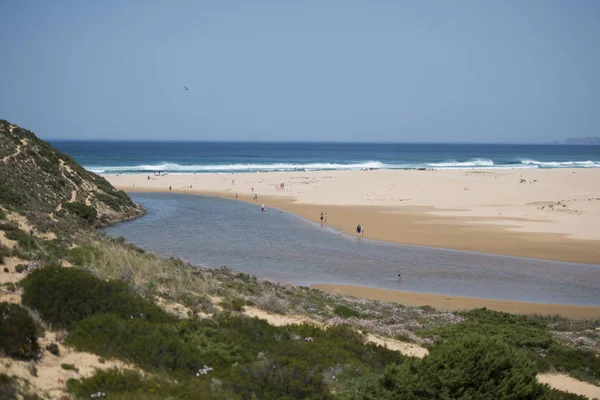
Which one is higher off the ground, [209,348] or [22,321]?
[22,321]

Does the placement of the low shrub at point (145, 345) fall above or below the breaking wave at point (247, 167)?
below

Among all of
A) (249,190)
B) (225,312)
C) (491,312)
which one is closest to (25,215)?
(225,312)

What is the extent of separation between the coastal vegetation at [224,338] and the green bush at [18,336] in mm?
17

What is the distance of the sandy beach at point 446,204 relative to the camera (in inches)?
1138

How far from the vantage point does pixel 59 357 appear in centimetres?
778

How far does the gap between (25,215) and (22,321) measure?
962 cm

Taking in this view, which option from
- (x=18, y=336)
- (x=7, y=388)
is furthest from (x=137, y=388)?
(x=18, y=336)

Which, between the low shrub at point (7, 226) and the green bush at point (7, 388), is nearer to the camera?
the green bush at point (7, 388)

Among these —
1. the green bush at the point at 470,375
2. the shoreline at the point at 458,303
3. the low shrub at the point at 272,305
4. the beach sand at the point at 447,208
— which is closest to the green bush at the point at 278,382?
the green bush at the point at 470,375

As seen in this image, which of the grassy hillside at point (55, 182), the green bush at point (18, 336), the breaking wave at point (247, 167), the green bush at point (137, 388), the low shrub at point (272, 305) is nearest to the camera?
the green bush at point (137, 388)

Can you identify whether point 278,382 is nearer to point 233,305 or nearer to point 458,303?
point 233,305

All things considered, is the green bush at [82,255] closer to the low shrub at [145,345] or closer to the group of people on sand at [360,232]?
the low shrub at [145,345]

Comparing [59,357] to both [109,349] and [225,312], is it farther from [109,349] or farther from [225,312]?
[225,312]

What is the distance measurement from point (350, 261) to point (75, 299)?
15752mm
